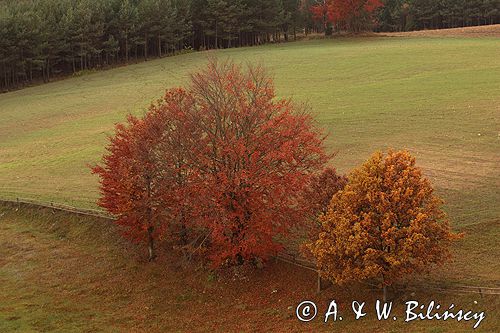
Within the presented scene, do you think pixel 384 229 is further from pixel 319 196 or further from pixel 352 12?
pixel 352 12

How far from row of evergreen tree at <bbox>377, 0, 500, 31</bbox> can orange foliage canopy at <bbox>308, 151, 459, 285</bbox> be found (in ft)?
415

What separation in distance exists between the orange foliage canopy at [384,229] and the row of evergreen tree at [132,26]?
88.1m

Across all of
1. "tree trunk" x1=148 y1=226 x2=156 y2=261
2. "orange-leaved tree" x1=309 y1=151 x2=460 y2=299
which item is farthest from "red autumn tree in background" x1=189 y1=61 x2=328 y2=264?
"tree trunk" x1=148 y1=226 x2=156 y2=261

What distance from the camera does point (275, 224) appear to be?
111 feet

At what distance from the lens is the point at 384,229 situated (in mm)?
27672

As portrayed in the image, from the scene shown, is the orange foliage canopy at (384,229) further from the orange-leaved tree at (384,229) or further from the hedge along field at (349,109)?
the hedge along field at (349,109)

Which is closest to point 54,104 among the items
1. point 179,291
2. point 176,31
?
point 176,31

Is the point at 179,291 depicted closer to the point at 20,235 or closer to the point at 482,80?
the point at 20,235

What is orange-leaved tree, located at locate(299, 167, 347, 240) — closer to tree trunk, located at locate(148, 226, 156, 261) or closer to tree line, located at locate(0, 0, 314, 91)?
tree trunk, located at locate(148, 226, 156, 261)

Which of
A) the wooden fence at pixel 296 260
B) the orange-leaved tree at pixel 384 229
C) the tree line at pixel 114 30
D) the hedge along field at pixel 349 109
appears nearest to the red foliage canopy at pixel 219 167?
the wooden fence at pixel 296 260

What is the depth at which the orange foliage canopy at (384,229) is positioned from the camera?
2741cm

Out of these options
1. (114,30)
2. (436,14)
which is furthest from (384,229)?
(436,14)

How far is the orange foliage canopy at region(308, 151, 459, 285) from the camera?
1079 inches

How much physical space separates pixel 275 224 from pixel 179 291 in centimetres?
728
